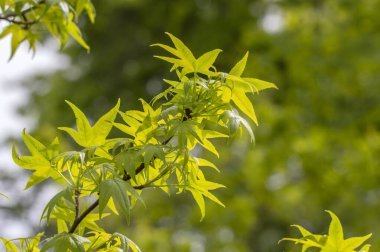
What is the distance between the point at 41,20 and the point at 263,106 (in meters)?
5.31

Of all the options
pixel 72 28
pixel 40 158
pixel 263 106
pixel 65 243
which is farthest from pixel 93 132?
pixel 263 106

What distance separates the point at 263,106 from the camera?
7.22m

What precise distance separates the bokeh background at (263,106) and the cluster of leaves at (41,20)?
4089mm

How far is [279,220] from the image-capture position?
24.2ft

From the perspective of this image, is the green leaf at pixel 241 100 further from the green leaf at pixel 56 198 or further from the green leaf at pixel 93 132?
the green leaf at pixel 56 198

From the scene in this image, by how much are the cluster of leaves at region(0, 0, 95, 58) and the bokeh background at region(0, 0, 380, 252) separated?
4089 millimetres

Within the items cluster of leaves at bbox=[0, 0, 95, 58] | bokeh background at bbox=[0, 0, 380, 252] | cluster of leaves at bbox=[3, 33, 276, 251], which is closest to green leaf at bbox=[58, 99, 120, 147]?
cluster of leaves at bbox=[3, 33, 276, 251]

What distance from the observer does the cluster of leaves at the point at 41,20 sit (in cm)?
195

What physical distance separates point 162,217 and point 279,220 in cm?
121

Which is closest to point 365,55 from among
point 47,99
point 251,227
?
point 251,227

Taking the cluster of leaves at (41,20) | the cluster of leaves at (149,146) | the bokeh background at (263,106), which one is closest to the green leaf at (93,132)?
the cluster of leaves at (149,146)

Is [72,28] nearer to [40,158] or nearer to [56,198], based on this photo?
[40,158]

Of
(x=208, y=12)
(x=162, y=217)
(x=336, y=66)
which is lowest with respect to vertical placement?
(x=162, y=217)

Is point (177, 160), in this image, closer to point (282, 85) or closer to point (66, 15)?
point (66, 15)
